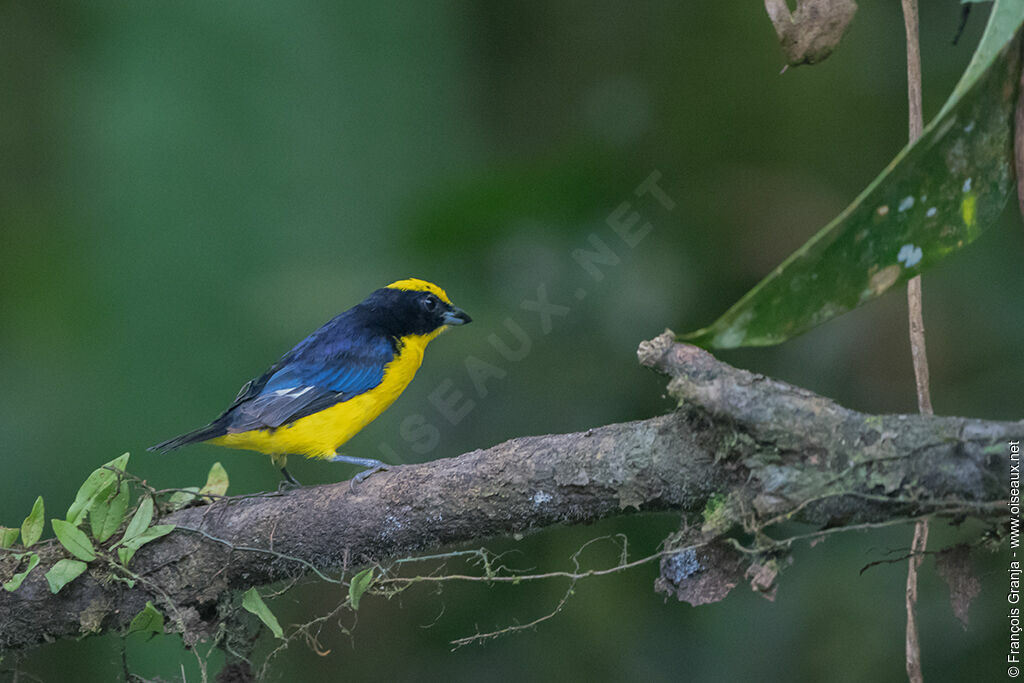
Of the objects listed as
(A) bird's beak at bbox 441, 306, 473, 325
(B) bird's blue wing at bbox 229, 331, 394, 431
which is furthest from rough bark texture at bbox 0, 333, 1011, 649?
(A) bird's beak at bbox 441, 306, 473, 325

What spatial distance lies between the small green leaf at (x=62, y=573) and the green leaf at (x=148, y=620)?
16 cm

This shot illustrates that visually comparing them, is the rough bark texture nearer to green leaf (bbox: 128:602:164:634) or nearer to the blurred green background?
green leaf (bbox: 128:602:164:634)

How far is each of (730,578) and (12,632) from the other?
1543mm

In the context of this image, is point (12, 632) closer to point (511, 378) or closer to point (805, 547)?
point (511, 378)

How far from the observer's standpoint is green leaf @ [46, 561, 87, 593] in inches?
77.4

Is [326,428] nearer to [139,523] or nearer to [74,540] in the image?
[139,523]

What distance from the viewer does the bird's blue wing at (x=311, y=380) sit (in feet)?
8.55

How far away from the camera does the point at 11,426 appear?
11.9 feet

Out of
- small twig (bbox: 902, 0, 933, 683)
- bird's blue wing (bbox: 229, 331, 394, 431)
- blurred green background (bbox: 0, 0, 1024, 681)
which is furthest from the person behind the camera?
blurred green background (bbox: 0, 0, 1024, 681)

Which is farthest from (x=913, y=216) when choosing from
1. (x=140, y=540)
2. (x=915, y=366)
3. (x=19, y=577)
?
(x=19, y=577)

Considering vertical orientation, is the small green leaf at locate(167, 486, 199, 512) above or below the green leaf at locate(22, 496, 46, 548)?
below

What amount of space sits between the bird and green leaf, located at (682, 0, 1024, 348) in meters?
1.40

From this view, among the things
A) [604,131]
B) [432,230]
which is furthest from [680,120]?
[432,230]

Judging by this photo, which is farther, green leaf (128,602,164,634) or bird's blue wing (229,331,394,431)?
bird's blue wing (229,331,394,431)
